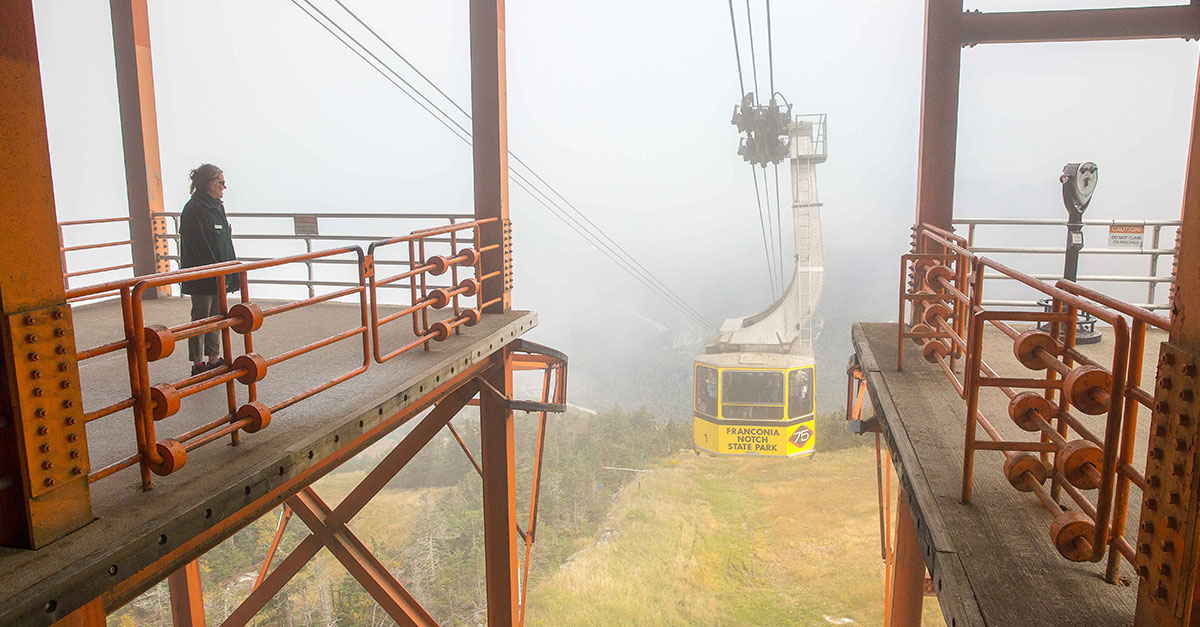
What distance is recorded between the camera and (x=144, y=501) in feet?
9.38

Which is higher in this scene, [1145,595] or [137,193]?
[137,193]

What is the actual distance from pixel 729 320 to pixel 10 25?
2611 cm

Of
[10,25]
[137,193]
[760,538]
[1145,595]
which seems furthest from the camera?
[760,538]

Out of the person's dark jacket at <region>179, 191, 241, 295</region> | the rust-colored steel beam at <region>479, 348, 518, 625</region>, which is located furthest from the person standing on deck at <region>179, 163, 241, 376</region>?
the rust-colored steel beam at <region>479, 348, 518, 625</region>

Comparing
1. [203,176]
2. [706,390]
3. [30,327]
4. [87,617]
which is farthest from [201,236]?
[706,390]

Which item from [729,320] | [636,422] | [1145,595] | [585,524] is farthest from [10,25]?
[636,422]

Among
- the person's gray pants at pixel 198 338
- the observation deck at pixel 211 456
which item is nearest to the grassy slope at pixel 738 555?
the observation deck at pixel 211 456

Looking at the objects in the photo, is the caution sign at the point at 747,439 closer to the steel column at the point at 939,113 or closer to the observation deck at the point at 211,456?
the steel column at the point at 939,113

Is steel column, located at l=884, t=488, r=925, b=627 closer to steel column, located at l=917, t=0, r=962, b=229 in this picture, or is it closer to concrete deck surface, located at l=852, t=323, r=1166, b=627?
concrete deck surface, located at l=852, t=323, r=1166, b=627

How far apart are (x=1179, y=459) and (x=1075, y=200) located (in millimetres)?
5565

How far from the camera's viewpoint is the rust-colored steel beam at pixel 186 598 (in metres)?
7.74

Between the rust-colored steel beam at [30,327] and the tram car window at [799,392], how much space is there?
20938 millimetres

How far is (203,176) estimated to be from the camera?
15.2 ft

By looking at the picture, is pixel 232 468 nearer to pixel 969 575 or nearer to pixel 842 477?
pixel 969 575
